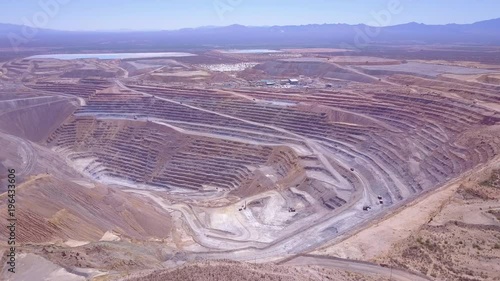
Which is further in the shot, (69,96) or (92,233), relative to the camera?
(69,96)

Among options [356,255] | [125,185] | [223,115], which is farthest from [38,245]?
[223,115]

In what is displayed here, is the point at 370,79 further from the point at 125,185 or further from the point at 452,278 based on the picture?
the point at 452,278

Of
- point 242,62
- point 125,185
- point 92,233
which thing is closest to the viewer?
point 92,233

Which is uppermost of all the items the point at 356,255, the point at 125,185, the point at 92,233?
the point at 356,255

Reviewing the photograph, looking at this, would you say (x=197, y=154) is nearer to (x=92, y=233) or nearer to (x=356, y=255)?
(x=92, y=233)

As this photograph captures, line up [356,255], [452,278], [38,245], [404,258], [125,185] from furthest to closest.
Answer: [125,185]
[38,245]
[356,255]
[404,258]
[452,278]

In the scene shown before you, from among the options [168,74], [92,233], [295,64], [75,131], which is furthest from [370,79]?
→ [92,233]

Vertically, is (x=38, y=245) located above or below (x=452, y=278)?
below
